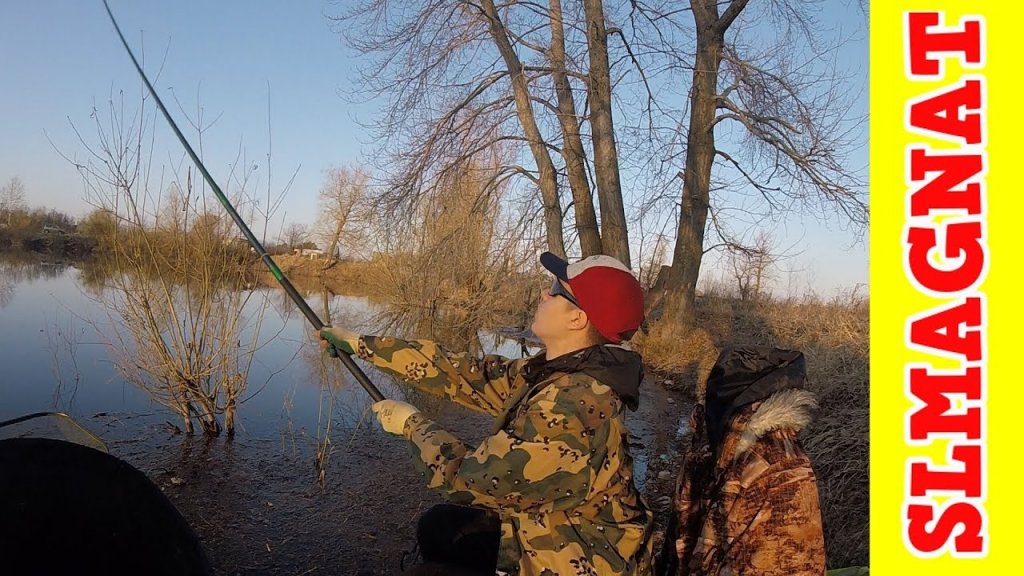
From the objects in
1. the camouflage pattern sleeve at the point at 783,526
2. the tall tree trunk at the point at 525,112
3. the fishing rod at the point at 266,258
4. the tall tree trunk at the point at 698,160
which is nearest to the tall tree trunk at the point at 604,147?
the tall tree trunk at the point at 525,112

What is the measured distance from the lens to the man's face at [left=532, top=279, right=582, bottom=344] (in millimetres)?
1964

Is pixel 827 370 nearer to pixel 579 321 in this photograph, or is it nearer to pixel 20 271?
pixel 579 321

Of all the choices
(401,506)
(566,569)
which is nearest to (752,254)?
(401,506)

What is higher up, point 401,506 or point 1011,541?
point 1011,541

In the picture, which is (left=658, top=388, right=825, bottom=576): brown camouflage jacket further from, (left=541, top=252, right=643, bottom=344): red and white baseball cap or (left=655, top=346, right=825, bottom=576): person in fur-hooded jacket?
(left=541, top=252, right=643, bottom=344): red and white baseball cap

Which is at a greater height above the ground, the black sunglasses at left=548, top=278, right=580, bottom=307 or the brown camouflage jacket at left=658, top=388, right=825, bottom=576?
the black sunglasses at left=548, top=278, right=580, bottom=307

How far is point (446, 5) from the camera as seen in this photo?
9094 mm

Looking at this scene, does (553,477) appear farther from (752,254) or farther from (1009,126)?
(752,254)

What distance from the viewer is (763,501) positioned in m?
1.81

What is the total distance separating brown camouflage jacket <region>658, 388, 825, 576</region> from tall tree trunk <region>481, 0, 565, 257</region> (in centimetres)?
799

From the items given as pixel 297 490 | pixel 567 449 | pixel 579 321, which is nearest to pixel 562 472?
pixel 567 449

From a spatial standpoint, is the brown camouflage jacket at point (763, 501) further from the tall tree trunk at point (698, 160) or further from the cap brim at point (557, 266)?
the tall tree trunk at point (698, 160)

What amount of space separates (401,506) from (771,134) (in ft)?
26.8

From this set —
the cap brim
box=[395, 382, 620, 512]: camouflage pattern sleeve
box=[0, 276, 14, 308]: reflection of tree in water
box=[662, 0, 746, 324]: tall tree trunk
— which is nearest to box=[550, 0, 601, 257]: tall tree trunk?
box=[662, 0, 746, 324]: tall tree trunk
